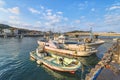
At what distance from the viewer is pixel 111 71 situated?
549 inches

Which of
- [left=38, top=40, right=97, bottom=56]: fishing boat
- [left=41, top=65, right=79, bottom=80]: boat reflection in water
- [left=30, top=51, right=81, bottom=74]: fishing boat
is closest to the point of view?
[left=41, top=65, right=79, bottom=80]: boat reflection in water

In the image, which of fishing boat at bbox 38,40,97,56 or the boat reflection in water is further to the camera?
fishing boat at bbox 38,40,97,56

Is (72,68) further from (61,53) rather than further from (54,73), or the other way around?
(61,53)

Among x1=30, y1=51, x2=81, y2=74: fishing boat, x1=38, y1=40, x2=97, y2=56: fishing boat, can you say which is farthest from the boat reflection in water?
x1=38, y1=40, x2=97, y2=56: fishing boat

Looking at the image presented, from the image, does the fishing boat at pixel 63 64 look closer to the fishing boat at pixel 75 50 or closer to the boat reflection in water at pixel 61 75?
the boat reflection in water at pixel 61 75

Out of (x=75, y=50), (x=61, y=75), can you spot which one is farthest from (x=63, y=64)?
(x=75, y=50)

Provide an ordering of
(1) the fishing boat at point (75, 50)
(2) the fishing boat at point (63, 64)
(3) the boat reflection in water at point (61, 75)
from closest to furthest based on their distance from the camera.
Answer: (3) the boat reflection in water at point (61, 75)
(2) the fishing boat at point (63, 64)
(1) the fishing boat at point (75, 50)

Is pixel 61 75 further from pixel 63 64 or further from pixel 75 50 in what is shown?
pixel 75 50

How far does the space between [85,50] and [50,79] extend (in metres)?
17.8

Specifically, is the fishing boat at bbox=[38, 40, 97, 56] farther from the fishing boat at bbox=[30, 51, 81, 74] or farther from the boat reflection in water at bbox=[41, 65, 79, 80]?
the boat reflection in water at bbox=[41, 65, 79, 80]

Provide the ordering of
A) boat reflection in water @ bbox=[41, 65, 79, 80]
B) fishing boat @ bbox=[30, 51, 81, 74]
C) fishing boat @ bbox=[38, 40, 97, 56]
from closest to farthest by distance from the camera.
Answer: boat reflection in water @ bbox=[41, 65, 79, 80] < fishing boat @ bbox=[30, 51, 81, 74] < fishing boat @ bbox=[38, 40, 97, 56]

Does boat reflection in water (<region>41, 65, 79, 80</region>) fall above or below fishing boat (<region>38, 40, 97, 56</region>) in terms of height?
below

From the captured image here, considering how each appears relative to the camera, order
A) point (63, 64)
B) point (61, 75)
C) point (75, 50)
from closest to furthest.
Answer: point (61, 75) → point (63, 64) → point (75, 50)

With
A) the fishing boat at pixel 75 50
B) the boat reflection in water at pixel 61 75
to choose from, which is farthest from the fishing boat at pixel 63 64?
the fishing boat at pixel 75 50
